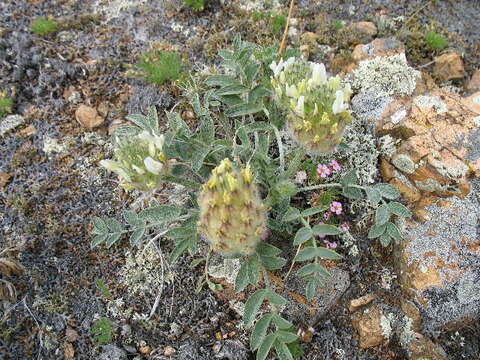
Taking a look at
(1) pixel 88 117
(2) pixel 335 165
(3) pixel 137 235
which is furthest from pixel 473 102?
(1) pixel 88 117

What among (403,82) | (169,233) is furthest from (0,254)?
(403,82)

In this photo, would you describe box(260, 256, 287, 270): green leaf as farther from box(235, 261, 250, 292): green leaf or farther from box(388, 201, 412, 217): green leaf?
box(388, 201, 412, 217): green leaf

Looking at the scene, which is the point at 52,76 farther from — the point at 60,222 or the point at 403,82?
the point at 403,82

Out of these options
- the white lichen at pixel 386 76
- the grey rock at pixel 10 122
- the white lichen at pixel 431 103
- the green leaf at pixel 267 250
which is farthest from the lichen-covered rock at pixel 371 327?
the grey rock at pixel 10 122

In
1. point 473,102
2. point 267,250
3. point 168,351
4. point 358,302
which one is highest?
point 473,102

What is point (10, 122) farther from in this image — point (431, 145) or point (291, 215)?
point (431, 145)

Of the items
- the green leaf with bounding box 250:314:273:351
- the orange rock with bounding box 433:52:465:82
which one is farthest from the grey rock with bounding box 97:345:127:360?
the orange rock with bounding box 433:52:465:82
